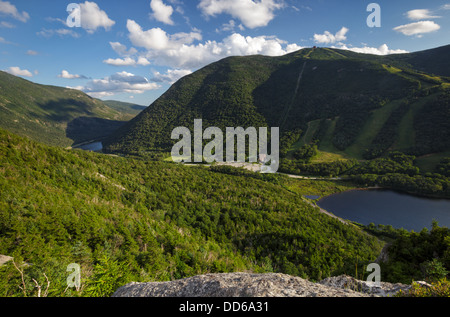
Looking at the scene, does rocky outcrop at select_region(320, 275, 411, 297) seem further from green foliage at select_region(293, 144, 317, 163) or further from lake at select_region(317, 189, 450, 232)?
green foliage at select_region(293, 144, 317, 163)

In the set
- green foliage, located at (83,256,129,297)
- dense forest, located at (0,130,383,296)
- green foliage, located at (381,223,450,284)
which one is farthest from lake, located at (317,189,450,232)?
green foliage, located at (83,256,129,297)

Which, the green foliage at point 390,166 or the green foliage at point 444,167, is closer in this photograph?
the green foliage at point 444,167

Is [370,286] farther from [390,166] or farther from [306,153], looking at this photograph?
[306,153]

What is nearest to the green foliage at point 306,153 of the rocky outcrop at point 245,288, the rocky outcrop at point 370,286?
the rocky outcrop at point 370,286

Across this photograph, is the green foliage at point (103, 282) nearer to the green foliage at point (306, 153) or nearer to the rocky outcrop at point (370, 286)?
the rocky outcrop at point (370, 286)

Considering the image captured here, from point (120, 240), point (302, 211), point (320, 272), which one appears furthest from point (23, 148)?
point (302, 211)

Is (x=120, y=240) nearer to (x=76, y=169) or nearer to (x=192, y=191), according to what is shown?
(x=76, y=169)

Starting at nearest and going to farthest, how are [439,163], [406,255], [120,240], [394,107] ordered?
[406,255], [120,240], [439,163], [394,107]
